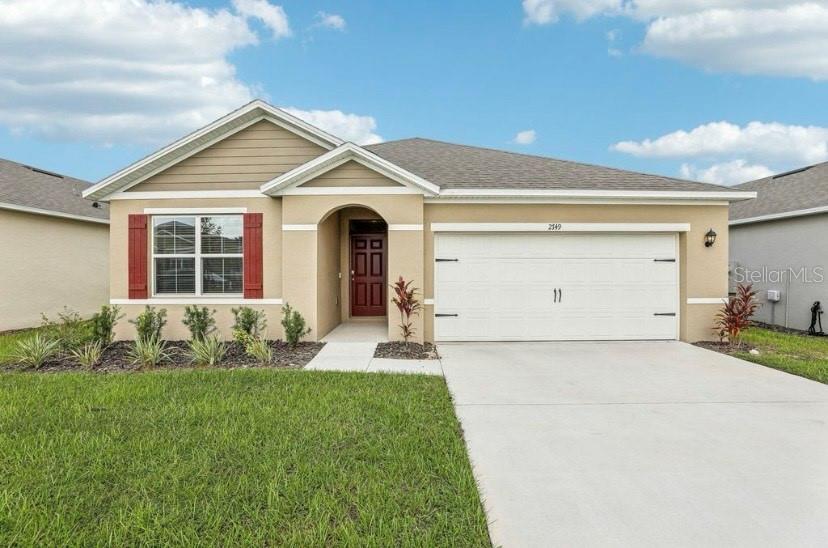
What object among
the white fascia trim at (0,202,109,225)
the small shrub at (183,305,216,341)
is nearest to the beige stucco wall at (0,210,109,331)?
the white fascia trim at (0,202,109,225)

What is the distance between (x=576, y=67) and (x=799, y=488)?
1549 cm

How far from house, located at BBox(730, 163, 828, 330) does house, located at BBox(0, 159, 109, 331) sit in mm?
18728

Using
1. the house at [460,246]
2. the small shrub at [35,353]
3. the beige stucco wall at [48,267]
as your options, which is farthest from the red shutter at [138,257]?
the beige stucco wall at [48,267]

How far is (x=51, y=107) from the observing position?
16438 mm

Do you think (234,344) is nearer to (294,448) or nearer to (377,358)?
(377,358)

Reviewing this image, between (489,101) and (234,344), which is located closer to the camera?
(234,344)

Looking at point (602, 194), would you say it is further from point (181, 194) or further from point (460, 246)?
point (181, 194)

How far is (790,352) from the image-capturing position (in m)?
8.10

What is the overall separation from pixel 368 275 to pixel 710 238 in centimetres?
779

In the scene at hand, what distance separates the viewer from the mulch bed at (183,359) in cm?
697

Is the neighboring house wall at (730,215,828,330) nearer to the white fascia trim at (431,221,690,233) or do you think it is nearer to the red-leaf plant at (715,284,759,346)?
the red-leaf plant at (715,284,759,346)

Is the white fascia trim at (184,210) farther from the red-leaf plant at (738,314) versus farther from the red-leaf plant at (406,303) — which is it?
the red-leaf plant at (738,314)

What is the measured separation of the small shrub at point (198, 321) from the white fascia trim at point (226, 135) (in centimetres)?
302

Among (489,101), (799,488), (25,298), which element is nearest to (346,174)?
(799,488)
